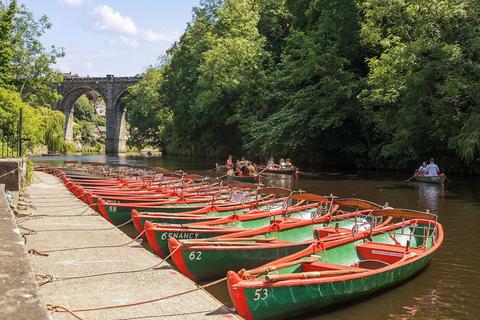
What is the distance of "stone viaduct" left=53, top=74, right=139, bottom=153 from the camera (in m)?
94.6

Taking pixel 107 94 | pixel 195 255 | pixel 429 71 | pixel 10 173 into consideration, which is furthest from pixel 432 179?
pixel 107 94

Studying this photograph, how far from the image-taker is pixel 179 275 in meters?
6.95

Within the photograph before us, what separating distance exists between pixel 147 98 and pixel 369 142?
4429 cm

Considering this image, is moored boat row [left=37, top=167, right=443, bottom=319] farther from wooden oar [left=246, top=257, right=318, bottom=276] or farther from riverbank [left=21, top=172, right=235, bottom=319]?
riverbank [left=21, top=172, right=235, bottom=319]

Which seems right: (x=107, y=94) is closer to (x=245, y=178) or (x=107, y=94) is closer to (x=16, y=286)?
(x=245, y=178)

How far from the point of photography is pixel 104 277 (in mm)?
6707

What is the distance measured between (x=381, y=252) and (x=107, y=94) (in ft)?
300

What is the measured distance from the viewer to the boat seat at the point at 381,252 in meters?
8.56

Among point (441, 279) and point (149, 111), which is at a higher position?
point (149, 111)

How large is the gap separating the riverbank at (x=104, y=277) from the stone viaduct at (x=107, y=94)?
8663cm

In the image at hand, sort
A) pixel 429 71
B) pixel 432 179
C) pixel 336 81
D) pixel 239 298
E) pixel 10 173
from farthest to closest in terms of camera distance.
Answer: pixel 336 81
pixel 432 179
pixel 429 71
pixel 10 173
pixel 239 298

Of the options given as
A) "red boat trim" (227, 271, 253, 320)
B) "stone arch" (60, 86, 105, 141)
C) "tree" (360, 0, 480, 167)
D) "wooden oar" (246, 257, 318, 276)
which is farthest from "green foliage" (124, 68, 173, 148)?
"red boat trim" (227, 271, 253, 320)

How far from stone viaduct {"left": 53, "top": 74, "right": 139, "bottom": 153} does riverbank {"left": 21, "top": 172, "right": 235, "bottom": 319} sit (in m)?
86.6

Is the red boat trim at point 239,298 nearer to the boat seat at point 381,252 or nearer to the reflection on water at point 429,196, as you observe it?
the boat seat at point 381,252
